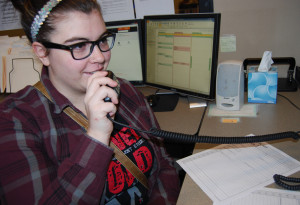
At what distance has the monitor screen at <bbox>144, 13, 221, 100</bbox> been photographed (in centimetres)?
113

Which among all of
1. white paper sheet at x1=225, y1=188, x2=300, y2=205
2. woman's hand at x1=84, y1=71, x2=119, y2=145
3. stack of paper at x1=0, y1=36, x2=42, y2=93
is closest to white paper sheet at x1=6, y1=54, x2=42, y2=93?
stack of paper at x1=0, y1=36, x2=42, y2=93

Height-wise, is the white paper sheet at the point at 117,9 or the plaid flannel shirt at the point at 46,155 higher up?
the white paper sheet at the point at 117,9

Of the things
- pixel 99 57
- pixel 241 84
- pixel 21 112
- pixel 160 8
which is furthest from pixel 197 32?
pixel 21 112

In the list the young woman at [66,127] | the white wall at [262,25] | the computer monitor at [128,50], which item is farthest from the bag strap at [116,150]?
the white wall at [262,25]

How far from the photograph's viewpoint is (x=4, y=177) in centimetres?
63

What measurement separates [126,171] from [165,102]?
0.61m

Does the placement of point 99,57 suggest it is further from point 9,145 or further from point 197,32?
point 197,32

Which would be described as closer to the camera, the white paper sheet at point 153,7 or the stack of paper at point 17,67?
the white paper sheet at point 153,7

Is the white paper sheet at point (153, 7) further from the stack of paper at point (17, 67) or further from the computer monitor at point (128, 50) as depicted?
the stack of paper at point (17, 67)

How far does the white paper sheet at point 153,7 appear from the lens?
1.49m

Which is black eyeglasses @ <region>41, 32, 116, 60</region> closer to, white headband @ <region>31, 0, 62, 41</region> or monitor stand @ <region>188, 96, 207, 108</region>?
white headband @ <region>31, 0, 62, 41</region>

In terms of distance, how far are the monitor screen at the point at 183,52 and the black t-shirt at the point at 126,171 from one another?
0.47 meters

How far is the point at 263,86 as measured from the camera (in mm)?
1223

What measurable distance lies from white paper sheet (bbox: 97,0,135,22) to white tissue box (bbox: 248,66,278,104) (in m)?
0.88
